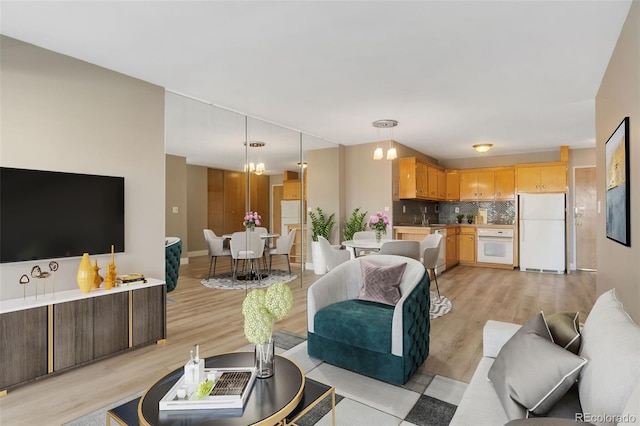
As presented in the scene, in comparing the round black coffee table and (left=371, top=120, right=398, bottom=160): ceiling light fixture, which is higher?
(left=371, top=120, right=398, bottom=160): ceiling light fixture

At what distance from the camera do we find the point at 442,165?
8.70m

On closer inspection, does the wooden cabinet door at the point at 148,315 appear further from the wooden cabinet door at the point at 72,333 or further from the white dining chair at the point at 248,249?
the white dining chair at the point at 248,249

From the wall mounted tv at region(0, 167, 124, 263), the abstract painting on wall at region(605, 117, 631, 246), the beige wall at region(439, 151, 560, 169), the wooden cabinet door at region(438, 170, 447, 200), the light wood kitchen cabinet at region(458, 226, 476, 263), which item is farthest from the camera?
the wooden cabinet door at region(438, 170, 447, 200)

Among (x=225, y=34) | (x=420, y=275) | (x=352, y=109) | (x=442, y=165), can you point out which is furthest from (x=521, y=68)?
(x=442, y=165)

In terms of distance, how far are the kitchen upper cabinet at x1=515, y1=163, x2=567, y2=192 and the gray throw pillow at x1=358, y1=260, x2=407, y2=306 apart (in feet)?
18.8

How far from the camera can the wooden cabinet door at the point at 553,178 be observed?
22.7 feet

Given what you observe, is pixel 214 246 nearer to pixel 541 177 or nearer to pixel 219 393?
pixel 219 393

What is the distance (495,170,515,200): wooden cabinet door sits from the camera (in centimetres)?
755

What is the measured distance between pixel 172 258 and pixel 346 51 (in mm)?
2895

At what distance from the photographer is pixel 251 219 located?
490cm

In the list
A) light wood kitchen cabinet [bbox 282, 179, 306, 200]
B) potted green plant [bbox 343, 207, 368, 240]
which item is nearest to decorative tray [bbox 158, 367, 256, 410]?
light wood kitchen cabinet [bbox 282, 179, 306, 200]

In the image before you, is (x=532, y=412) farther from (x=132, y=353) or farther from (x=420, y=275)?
(x=132, y=353)

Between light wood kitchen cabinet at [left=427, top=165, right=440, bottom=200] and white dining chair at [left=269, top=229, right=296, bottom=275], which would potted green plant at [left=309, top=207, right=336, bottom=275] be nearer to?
white dining chair at [left=269, top=229, right=296, bottom=275]

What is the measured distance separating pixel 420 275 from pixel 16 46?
3.60 m
